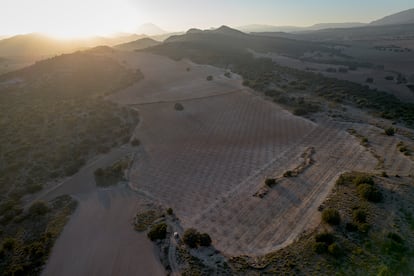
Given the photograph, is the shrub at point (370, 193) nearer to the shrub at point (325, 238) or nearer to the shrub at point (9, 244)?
the shrub at point (325, 238)

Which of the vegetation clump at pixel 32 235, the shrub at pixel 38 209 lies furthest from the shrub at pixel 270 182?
the shrub at pixel 38 209

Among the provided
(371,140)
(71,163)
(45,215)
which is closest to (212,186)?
(45,215)

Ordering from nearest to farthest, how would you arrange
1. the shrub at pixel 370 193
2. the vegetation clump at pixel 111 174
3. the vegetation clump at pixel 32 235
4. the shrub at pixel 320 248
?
the shrub at pixel 320 248
the vegetation clump at pixel 32 235
the shrub at pixel 370 193
the vegetation clump at pixel 111 174

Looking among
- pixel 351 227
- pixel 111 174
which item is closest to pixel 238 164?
pixel 111 174

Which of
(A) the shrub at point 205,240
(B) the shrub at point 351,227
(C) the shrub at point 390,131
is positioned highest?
(B) the shrub at point 351,227

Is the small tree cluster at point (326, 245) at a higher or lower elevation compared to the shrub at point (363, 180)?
lower

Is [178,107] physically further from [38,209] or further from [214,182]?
[38,209]
